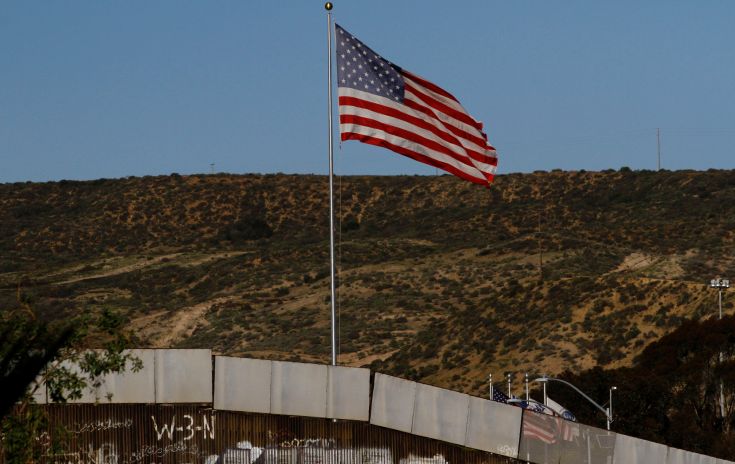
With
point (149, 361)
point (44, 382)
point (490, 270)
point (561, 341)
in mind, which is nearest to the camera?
point (44, 382)

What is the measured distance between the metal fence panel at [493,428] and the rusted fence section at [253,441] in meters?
0.18

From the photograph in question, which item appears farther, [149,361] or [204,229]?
[204,229]

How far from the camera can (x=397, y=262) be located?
363 ft

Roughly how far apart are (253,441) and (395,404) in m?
2.25

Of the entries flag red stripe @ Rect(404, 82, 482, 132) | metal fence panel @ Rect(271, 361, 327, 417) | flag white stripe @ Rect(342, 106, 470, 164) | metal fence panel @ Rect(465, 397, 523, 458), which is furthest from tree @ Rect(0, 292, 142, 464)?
flag red stripe @ Rect(404, 82, 482, 132)

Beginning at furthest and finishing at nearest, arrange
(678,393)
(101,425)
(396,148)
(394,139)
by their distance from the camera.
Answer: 1. (678,393)
2. (394,139)
3. (396,148)
4. (101,425)

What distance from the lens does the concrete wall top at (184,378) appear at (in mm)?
21906

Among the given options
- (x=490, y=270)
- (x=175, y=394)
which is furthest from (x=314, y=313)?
(x=175, y=394)

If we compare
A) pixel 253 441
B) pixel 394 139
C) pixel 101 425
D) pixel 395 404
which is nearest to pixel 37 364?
pixel 101 425

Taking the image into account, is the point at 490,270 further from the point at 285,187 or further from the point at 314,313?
the point at 285,187

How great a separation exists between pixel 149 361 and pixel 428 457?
447 cm

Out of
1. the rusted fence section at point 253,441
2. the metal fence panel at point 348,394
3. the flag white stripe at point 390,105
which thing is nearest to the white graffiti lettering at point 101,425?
the rusted fence section at point 253,441

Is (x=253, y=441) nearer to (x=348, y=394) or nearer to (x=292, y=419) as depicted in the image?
(x=292, y=419)

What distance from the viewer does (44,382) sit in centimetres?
1944
